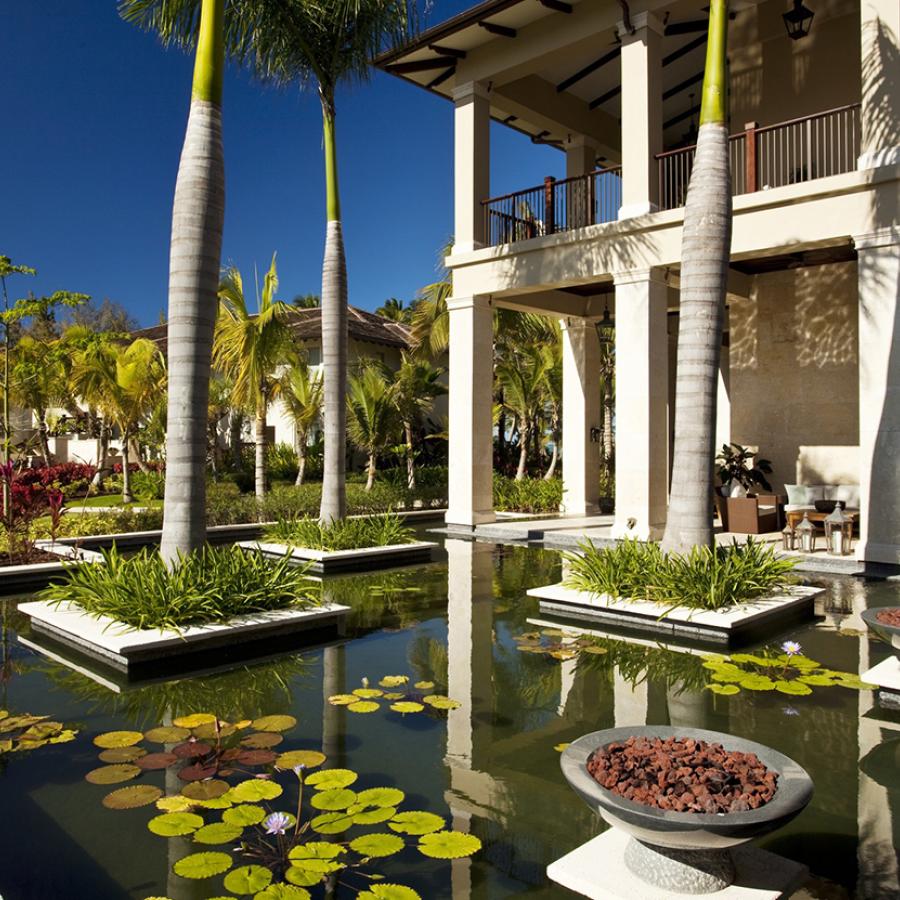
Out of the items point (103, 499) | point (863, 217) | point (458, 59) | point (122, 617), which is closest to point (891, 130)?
point (863, 217)

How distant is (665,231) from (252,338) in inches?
363

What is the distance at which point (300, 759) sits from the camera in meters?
4.59

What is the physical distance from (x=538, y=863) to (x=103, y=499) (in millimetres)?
22708

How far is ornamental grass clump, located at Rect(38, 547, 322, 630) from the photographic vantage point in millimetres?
7031

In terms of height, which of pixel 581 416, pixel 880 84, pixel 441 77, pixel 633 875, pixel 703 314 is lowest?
pixel 633 875

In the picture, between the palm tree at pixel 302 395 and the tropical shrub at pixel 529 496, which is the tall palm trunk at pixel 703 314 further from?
the palm tree at pixel 302 395

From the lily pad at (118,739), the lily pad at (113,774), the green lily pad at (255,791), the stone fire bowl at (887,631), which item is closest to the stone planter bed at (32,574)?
the lily pad at (118,739)

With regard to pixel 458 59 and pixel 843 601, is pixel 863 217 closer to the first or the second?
pixel 843 601

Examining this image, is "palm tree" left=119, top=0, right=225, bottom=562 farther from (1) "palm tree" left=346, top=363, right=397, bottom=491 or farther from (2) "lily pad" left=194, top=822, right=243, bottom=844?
(1) "palm tree" left=346, top=363, right=397, bottom=491

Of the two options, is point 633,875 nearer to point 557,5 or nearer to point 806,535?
point 806,535

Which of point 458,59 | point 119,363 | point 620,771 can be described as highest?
point 458,59

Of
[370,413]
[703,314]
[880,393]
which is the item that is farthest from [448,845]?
[370,413]

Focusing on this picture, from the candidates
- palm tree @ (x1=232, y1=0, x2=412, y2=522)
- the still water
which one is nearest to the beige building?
palm tree @ (x1=232, y1=0, x2=412, y2=522)

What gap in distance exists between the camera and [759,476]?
15359 mm
